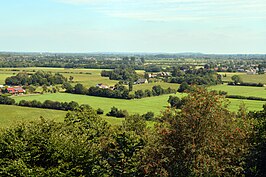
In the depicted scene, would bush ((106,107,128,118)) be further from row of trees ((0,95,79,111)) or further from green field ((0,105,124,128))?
row of trees ((0,95,79,111))

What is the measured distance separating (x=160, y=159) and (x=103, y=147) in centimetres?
898

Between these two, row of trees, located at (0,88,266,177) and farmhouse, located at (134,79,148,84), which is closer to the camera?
row of trees, located at (0,88,266,177)

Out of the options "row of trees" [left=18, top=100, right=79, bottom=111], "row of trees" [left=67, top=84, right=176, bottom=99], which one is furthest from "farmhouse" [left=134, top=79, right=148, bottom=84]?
"row of trees" [left=18, top=100, right=79, bottom=111]

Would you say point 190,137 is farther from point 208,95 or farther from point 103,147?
point 103,147

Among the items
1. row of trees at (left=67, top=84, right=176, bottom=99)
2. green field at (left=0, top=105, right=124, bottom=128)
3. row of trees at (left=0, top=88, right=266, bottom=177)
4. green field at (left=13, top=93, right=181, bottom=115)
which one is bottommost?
green field at (left=0, top=105, right=124, bottom=128)

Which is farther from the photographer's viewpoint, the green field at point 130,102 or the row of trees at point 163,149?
the green field at point 130,102

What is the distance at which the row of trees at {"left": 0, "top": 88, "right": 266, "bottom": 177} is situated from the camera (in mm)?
18906

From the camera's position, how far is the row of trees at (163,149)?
18.9 m

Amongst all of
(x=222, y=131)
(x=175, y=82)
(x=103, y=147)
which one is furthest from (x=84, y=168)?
(x=175, y=82)

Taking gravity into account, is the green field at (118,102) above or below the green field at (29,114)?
above

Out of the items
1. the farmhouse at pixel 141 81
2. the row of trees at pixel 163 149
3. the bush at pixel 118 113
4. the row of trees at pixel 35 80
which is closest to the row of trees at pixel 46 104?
the bush at pixel 118 113

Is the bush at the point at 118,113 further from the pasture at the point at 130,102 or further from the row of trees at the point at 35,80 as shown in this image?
the row of trees at the point at 35,80

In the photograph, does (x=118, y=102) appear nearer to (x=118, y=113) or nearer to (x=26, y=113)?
(x=118, y=113)

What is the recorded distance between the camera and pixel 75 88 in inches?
3716
